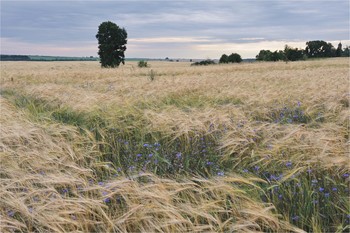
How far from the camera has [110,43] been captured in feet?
157

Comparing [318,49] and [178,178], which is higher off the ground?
[318,49]

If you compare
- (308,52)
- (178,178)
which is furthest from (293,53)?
(178,178)

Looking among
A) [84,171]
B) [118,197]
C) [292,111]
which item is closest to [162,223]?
[118,197]

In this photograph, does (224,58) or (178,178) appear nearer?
(178,178)

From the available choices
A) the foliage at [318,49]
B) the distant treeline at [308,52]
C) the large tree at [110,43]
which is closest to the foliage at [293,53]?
the distant treeline at [308,52]

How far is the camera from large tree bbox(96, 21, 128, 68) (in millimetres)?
47344

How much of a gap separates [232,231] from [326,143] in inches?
56.1

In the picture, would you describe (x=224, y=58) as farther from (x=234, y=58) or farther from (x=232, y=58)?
(x=234, y=58)

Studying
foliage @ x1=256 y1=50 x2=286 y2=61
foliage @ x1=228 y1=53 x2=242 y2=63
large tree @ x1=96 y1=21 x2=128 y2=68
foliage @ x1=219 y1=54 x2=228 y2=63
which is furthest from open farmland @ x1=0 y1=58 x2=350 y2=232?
foliage @ x1=256 y1=50 x2=286 y2=61

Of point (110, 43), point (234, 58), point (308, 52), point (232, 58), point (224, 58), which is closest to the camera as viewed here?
point (110, 43)

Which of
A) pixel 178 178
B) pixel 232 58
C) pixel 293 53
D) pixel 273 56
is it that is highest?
pixel 293 53

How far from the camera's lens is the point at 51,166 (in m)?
2.81

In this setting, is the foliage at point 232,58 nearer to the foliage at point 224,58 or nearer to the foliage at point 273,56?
the foliage at point 224,58

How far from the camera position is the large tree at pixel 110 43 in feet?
155
